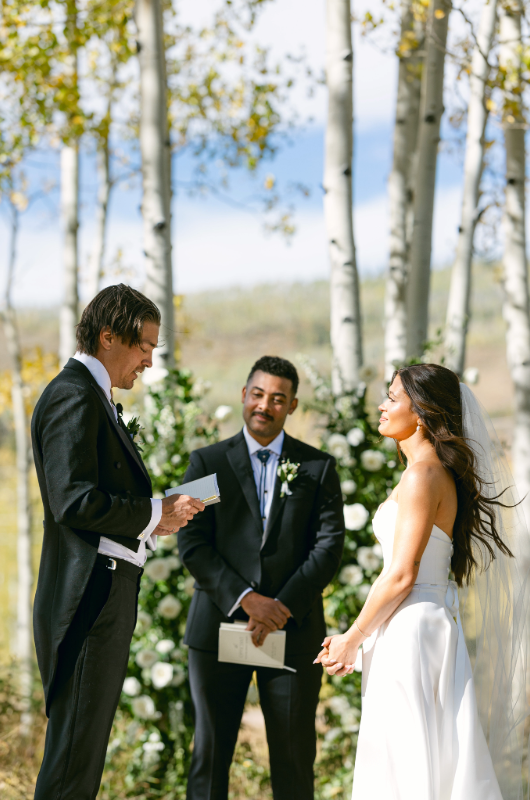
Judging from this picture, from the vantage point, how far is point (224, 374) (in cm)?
5200

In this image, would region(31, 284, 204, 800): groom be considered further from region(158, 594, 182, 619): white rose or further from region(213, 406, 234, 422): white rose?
region(213, 406, 234, 422): white rose

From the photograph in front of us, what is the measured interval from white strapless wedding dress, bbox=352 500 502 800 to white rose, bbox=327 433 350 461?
138cm

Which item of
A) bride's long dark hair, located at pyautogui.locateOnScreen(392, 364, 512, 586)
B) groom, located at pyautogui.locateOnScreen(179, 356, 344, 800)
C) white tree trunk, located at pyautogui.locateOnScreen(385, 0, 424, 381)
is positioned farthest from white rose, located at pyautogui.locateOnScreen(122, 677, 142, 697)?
white tree trunk, located at pyautogui.locateOnScreen(385, 0, 424, 381)

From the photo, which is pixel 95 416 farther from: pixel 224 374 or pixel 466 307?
pixel 224 374

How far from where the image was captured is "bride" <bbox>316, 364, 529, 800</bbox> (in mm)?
2449

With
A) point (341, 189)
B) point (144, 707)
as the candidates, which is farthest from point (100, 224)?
point (144, 707)

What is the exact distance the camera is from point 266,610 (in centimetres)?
296

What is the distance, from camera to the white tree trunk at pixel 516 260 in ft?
16.4

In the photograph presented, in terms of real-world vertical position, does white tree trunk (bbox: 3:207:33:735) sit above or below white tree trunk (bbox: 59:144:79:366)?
below

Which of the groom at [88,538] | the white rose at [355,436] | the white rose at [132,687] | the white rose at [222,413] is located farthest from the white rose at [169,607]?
the groom at [88,538]

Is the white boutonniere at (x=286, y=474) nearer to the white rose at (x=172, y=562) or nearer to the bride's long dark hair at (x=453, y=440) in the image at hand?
the bride's long dark hair at (x=453, y=440)

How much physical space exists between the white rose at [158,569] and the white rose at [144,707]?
613 mm

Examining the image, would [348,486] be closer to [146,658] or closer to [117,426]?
[146,658]

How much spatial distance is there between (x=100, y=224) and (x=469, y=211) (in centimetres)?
494
